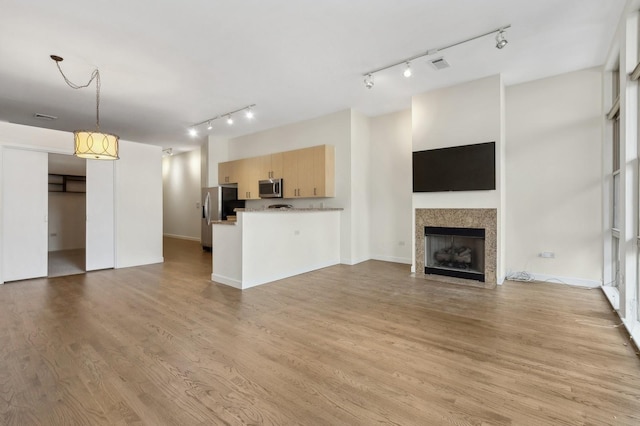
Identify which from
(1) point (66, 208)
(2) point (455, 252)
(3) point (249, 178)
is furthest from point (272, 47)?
(1) point (66, 208)

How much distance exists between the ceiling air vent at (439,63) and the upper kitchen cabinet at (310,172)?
8.25 ft

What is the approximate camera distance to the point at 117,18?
2.97 m

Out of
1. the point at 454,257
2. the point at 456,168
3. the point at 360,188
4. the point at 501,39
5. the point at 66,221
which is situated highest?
the point at 501,39

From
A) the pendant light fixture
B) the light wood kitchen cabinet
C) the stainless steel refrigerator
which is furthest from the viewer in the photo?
the stainless steel refrigerator

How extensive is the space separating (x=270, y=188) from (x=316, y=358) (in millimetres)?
5031

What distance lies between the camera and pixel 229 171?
7.91 metres

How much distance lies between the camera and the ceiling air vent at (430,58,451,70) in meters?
3.84

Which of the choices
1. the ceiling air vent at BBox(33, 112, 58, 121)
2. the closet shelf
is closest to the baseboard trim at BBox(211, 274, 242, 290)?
the ceiling air vent at BBox(33, 112, 58, 121)

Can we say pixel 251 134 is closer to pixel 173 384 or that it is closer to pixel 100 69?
pixel 100 69

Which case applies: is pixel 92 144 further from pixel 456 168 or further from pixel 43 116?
pixel 456 168

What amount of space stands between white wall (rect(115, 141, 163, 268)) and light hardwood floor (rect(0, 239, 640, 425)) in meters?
1.98

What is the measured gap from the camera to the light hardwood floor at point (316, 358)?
1.69 m

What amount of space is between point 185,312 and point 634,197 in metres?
4.67

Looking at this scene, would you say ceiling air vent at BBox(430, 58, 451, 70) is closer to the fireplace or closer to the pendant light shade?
the fireplace
